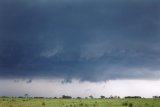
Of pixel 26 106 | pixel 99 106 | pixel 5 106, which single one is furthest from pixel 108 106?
pixel 5 106

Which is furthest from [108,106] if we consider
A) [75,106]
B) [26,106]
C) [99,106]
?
[26,106]

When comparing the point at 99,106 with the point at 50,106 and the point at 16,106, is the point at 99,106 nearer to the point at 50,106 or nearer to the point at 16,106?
the point at 50,106

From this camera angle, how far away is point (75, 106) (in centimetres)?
5078

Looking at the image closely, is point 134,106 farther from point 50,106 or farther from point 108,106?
point 50,106

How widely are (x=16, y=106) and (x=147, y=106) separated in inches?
781

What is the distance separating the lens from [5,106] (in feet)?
168

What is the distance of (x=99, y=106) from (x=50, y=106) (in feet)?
24.2

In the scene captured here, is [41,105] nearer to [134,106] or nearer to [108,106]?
[108,106]

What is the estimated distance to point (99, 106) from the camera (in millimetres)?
51344

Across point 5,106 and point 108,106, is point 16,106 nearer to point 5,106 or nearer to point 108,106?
point 5,106

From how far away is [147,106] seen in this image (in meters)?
51.4


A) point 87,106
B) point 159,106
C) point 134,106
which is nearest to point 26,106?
point 87,106

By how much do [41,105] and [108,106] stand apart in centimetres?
1023

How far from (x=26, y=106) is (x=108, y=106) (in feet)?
40.6
